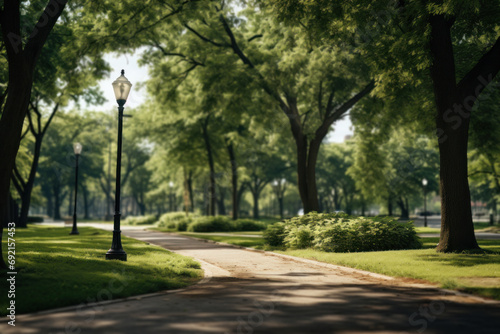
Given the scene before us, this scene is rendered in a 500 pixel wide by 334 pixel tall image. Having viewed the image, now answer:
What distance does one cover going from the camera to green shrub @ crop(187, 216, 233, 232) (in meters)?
33.7

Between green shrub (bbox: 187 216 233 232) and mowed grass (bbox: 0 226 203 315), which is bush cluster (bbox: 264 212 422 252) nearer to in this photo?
mowed grass (bbox: 0 226 203 315)

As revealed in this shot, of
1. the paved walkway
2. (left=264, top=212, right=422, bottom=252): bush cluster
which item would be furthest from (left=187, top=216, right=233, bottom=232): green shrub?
the paved walkway

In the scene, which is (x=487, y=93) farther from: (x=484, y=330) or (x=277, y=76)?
(x=484, y=330)

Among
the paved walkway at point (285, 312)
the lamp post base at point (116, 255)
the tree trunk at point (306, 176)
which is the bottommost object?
the paved walkway at point (285, 312)

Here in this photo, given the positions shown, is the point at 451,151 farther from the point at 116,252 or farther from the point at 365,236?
the point at 116,252

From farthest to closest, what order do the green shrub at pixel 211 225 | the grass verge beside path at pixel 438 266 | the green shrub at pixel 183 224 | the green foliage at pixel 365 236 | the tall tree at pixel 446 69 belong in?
the green shrub at pixel 183 224
the green shrub at pixel 211 225
the green foliage at pixel 365 236
the tall tree at pixel 446 69
the grass verge beside path at pixel 438 266

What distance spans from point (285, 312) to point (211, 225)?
27.3 metres

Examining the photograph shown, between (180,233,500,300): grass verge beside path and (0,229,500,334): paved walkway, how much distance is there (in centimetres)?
57

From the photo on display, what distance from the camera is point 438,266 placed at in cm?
1094

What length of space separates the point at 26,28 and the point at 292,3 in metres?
11.1

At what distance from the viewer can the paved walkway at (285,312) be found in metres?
5.84

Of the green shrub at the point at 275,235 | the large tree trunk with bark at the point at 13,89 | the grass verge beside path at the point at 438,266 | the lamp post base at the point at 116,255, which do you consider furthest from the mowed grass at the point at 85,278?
the green shrub at the point at 275,235

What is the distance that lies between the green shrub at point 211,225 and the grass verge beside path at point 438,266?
63.8 ft

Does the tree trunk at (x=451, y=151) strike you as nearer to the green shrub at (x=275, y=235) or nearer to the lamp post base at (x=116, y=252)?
the green shrub at (x=275, y=235)
